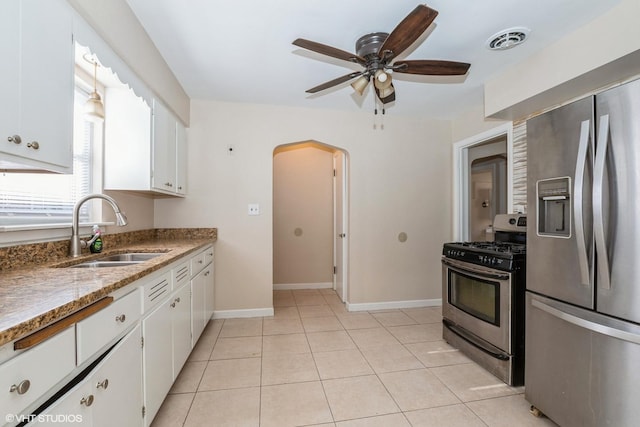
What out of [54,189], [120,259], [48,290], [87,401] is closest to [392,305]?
[120,259]

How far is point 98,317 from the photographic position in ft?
3.48

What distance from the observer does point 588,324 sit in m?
1.38

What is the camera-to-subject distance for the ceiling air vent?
76.2 inches

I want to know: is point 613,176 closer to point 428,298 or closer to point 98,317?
point 98,317

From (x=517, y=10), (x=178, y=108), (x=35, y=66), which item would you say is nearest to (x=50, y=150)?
(x=35, y=66)

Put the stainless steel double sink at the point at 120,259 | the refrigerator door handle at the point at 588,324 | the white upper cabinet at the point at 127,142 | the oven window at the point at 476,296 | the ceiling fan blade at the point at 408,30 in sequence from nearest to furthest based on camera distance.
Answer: the refrigerator door handle at the point at 588,324 < the ceiling fan blade at the point at 408,30 < the stainless steel double sink at the point at 120,259 < the oven window at the point at 476,296 < the white upper cabinet at the point at 127,142

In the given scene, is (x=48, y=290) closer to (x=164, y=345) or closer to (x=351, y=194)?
(x=164, y=345)

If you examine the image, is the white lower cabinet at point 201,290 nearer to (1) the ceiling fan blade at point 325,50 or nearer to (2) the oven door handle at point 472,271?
(1) the ceiling fan blade at point 325,50

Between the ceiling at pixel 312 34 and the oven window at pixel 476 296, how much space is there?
5.80ft

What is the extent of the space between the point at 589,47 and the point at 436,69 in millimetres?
970

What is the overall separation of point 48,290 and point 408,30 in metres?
1.95

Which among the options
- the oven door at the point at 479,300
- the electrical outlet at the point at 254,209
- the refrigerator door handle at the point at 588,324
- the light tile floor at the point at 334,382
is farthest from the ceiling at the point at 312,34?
the light tile floor at the point at 334,382

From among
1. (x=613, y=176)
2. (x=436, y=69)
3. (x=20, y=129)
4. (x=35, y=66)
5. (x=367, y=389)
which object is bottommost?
(x=367, y=389)

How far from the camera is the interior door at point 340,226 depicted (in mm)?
3789
